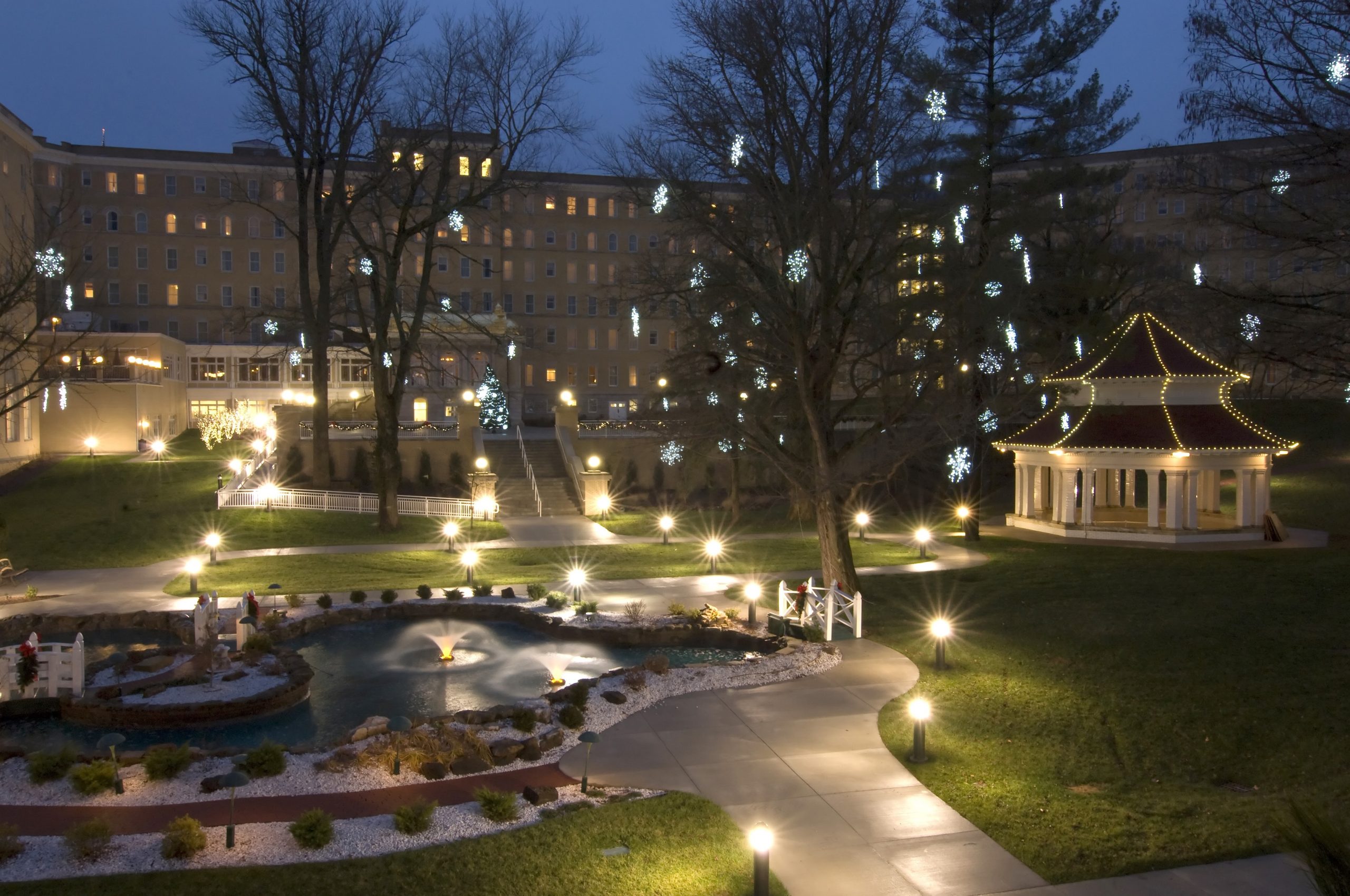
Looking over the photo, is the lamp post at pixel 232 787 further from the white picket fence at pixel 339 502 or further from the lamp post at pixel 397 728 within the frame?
the white picket fence at pixel 339 502

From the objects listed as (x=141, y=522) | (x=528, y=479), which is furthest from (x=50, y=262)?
(x=528, y=479)

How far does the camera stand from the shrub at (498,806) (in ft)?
28.8

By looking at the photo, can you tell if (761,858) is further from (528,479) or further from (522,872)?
(528,479)

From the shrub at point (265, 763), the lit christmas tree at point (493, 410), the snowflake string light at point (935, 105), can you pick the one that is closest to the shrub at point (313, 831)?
the shrub at point (265, 763)

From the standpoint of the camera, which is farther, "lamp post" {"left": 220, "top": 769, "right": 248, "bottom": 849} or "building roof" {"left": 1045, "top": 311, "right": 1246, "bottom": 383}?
"building roof" {"left": 1045, "top": 311, "right": 1246, "bottom": 383}

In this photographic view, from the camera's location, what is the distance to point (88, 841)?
7891 millimetres

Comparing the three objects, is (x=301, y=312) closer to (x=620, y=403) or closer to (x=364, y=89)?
(x=364, y=89)

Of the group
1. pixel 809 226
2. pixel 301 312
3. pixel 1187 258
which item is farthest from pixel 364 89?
pixel 1187 258

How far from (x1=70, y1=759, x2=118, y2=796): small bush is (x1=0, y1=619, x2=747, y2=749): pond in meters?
2.11

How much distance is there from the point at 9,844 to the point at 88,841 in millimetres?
635

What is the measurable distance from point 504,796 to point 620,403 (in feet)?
223

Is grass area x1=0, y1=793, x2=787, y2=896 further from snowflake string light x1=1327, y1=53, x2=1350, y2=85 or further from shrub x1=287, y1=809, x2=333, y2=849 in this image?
snowflake string light x1=1327, y1=53, x2=1350, y2=85

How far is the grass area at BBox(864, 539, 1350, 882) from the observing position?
8.91m

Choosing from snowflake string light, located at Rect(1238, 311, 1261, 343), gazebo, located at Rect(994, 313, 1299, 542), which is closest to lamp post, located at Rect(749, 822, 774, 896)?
snowflake string light, located at Rect(1238, 311, 1261, 343)
